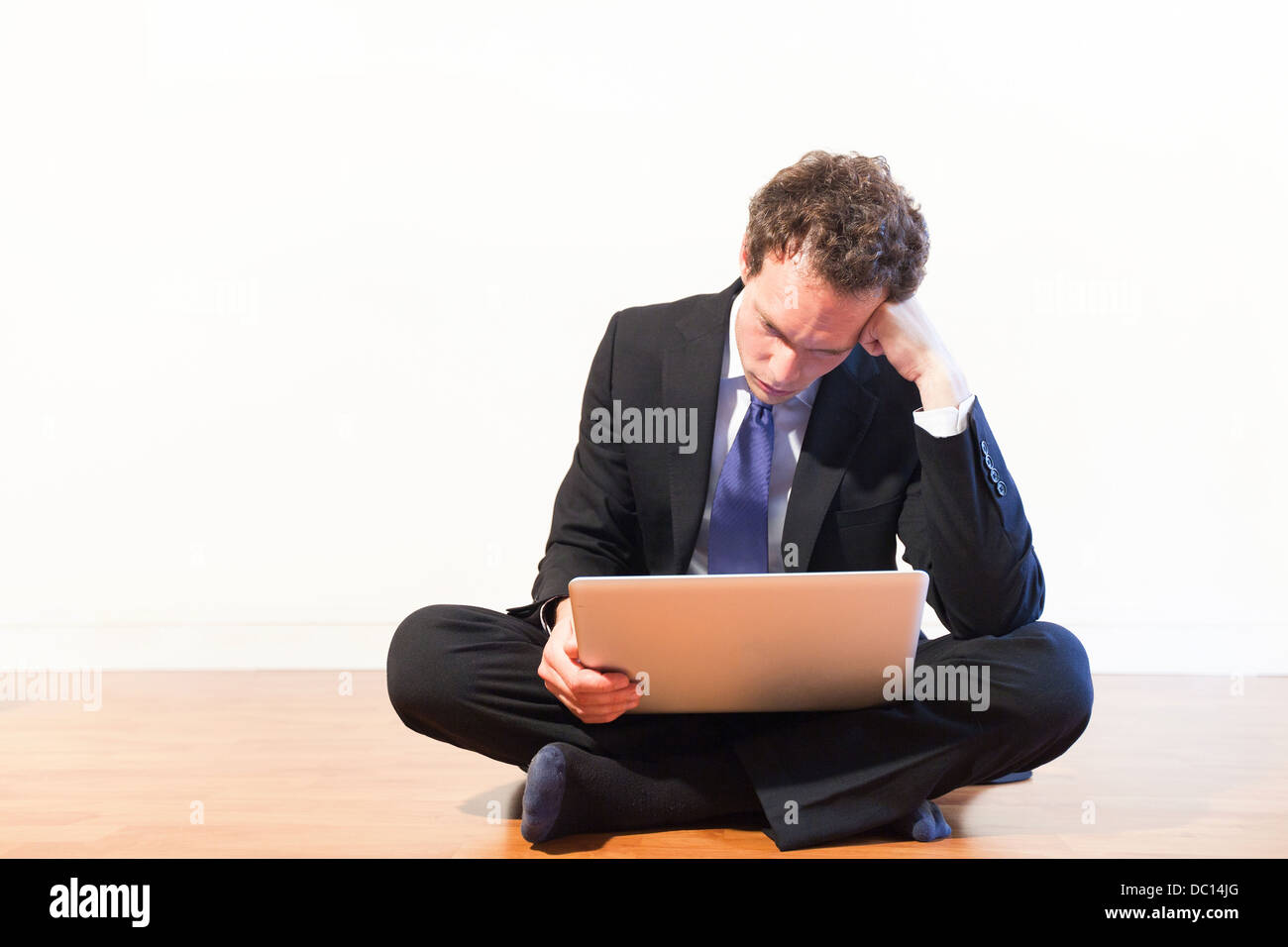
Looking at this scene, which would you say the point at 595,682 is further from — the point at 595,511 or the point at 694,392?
the point at 694,392

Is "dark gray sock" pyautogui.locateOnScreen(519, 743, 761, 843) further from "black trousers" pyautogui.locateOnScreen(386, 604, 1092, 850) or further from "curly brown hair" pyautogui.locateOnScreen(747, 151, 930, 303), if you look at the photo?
"curly brown hair" pyautogui.locateOnScreen(747, 151, 930, 303)

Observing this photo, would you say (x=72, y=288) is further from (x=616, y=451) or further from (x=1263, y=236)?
(x=1263, y=236)

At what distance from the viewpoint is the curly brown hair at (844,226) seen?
5.21 feet

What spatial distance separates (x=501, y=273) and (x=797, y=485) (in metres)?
1.66

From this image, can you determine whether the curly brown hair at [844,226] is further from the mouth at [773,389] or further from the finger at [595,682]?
the finger at [595,682]

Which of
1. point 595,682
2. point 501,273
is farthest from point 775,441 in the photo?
point 501,273

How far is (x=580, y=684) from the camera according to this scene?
144 centimetres

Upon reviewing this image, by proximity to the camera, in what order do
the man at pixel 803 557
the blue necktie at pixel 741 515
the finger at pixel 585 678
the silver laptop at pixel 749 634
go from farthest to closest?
1. the blue necktie at pixel 741 515
2. the man at pixel 803 557
3. the finger at pixel 585 678
4. the silver laptop at pixel 749 634

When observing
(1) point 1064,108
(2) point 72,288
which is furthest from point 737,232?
(2) point 72,288

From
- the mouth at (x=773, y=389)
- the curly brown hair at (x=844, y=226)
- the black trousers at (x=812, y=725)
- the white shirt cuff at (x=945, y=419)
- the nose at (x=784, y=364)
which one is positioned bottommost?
the black trousers at (x=812, y=725)

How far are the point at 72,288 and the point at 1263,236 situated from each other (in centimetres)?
334

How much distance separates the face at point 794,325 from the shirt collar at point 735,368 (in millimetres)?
122

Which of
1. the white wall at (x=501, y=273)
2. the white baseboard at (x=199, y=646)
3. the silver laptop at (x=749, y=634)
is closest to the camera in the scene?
the silver laptop at (x=749, y=634)

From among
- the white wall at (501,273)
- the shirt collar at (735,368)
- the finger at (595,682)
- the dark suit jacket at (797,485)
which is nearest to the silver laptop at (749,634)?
the finger at (595,682)
